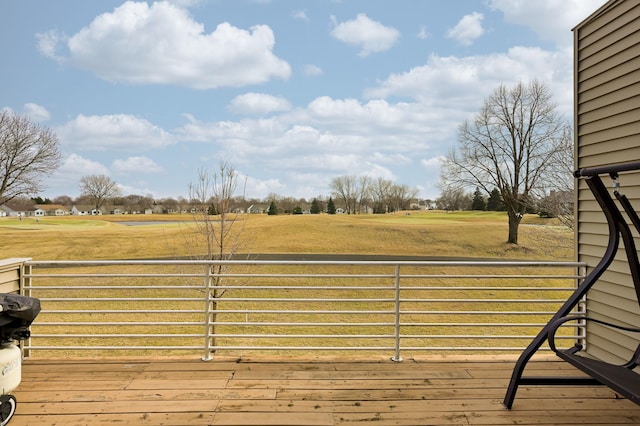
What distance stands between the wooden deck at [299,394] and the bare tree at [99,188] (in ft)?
95.9

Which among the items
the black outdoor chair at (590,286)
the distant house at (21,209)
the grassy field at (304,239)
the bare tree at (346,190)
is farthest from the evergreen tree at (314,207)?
the black outdoor chair at (590,286)

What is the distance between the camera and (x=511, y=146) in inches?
838

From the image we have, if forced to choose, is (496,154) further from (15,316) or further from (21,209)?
(21,209)

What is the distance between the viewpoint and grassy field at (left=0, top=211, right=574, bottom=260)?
2238 cm

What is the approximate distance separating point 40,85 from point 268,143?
328 inches

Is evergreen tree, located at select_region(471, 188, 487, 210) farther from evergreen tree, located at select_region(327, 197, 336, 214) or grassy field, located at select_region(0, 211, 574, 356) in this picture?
evergreen tree, located at select_region(327, 197, 336, 214)

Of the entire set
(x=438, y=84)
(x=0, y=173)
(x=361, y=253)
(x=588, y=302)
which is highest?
(x=438, y=84)

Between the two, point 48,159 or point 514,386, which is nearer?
point 514,386

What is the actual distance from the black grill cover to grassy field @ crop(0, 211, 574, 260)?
16.9 metres

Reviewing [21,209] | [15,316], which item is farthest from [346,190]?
[15,316]

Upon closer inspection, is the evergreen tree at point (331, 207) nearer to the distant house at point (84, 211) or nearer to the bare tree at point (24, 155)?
the distant house at point (84, 211)

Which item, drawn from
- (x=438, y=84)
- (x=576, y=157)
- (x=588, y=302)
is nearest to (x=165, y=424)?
(x=588, y=302)

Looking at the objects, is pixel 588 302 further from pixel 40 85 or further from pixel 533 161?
pixel 533 161

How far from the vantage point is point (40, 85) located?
1245cm
